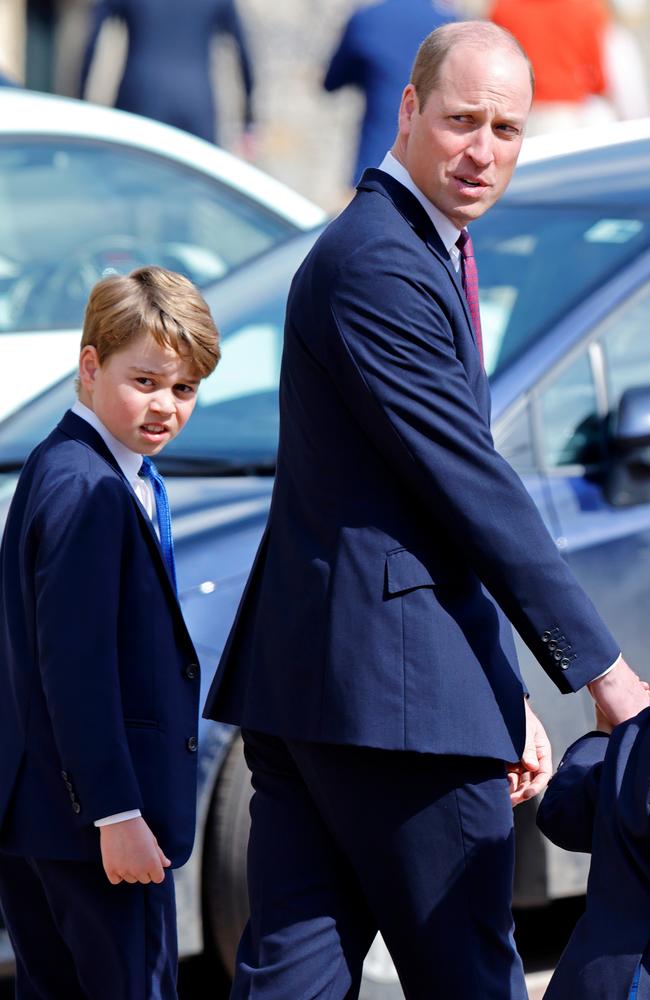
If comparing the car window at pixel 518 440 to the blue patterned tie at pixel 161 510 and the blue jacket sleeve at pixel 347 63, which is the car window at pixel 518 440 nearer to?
the blue patterned tie at pixel 161 510

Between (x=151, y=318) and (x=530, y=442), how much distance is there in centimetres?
135

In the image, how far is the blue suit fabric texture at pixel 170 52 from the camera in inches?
357

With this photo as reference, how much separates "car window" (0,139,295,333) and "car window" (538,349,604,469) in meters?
2.10

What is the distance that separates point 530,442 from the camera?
12.9 ft

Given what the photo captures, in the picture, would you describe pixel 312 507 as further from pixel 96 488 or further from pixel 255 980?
pixel 255 980

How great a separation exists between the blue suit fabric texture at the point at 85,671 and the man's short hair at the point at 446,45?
715 millimetres

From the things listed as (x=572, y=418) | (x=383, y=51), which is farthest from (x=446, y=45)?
(x=383, y=51)

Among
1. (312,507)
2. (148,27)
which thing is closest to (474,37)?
(312,507)

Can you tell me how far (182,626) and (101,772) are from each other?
0.92ft

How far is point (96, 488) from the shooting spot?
8.95 feet

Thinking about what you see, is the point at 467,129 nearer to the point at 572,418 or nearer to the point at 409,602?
the point at 409,602

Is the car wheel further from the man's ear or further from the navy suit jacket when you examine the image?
the man's ear

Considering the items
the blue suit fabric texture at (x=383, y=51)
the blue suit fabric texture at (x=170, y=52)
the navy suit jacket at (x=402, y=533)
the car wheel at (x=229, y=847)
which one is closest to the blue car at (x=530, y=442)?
the car wheel at (x=229, y=847)

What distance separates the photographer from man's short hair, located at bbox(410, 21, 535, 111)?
2637 mm
